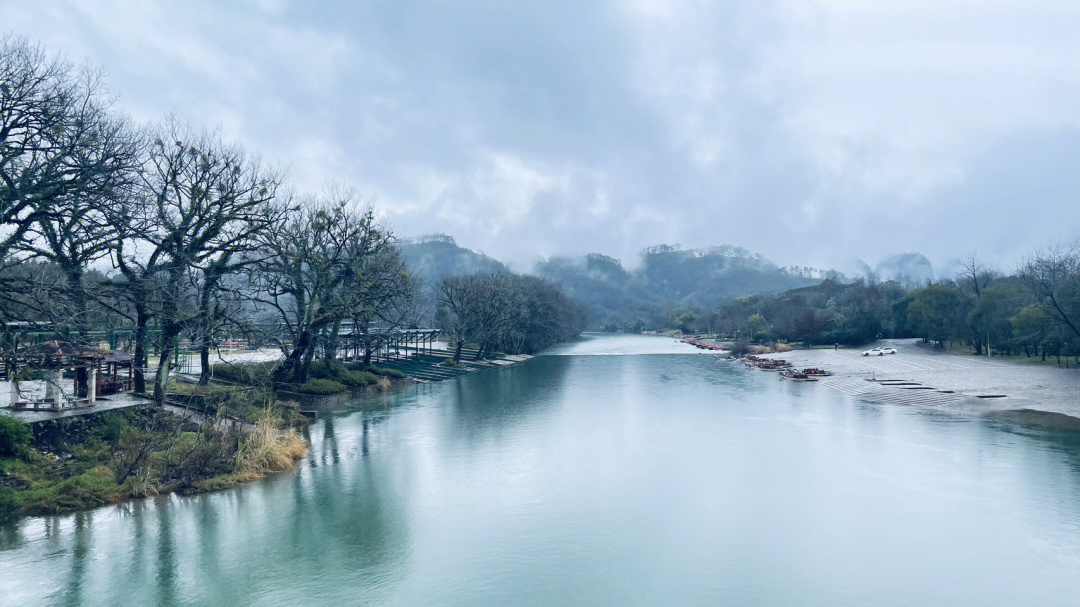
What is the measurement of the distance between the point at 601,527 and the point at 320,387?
2712 centimetres

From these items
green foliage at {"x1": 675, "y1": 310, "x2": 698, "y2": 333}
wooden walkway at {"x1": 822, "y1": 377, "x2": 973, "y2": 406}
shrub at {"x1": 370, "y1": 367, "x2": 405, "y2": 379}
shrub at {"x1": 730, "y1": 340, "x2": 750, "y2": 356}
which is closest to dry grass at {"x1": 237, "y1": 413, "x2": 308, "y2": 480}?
shrub at {"x1": 370, "y1": 367, "x2": 405, "y2": 379}

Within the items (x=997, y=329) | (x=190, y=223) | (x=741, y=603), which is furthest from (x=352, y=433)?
(x=997, y=329)

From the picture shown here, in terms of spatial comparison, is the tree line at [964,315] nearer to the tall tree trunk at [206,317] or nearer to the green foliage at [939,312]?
the green foliage at [939,312]

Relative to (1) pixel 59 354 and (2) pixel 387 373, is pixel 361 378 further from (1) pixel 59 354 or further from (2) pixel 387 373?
(1) pixel 59 354

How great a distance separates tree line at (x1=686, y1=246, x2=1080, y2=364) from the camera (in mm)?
53250

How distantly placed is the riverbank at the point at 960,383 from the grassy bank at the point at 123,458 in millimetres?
39586

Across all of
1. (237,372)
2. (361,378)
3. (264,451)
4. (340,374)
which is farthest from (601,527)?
(361,378)

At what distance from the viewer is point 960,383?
4819cm

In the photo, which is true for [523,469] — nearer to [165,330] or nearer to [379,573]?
[379,573]

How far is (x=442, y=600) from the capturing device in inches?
538

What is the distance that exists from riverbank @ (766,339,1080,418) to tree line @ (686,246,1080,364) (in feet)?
10.2

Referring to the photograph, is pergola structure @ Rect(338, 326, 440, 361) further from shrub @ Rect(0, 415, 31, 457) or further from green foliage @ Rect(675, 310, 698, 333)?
green foliage @ Rect(675, 310, 698, 333)

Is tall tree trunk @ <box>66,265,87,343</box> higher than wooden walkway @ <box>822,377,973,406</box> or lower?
higher

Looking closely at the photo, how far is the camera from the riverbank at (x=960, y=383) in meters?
39.9
